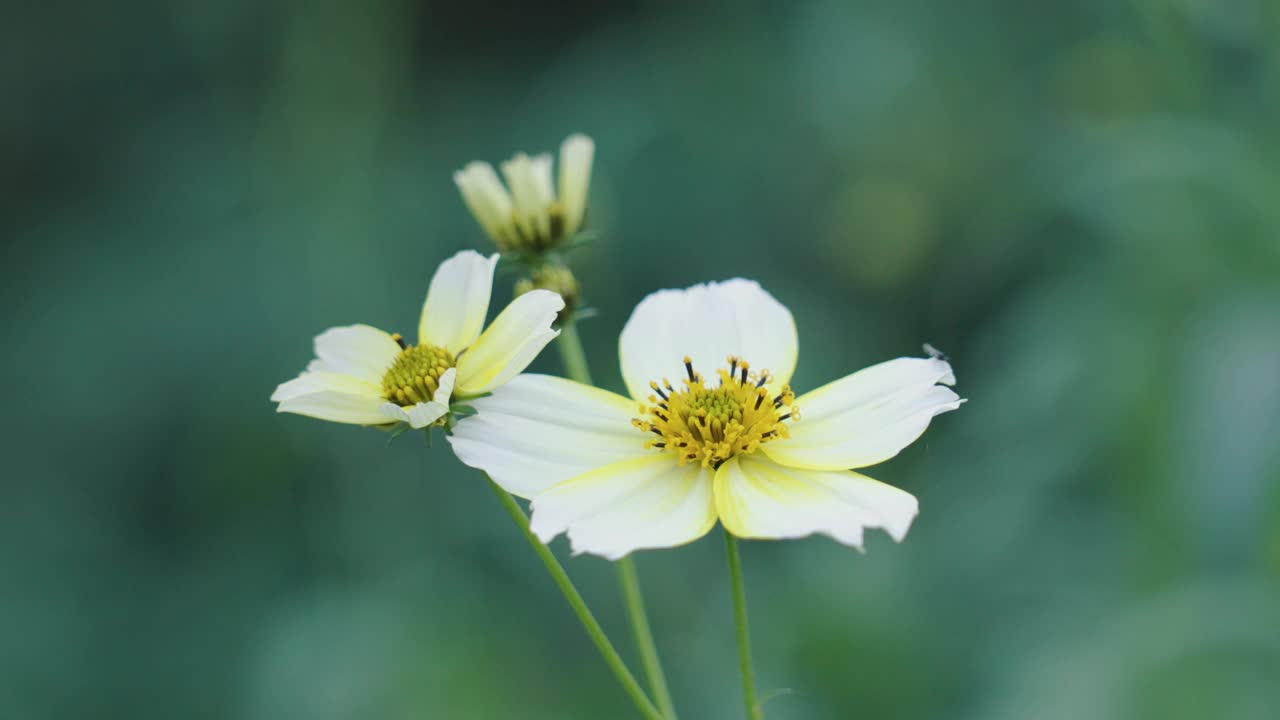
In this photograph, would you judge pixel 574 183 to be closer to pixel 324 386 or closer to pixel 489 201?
pixel 489 201

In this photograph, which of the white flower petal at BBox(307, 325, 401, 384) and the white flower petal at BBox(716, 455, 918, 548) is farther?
the white flower petal at BBox(307, 325, 401, 384)

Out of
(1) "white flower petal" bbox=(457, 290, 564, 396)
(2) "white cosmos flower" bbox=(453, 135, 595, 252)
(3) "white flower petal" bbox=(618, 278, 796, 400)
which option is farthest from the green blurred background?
(1) "white flower petal" bbox=(457, 290, 564, 396)

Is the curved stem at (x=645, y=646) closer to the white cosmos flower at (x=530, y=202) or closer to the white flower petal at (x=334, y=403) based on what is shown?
the white flower petal at (x=334, y=403)

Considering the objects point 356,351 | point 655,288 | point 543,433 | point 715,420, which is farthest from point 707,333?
point 655,288

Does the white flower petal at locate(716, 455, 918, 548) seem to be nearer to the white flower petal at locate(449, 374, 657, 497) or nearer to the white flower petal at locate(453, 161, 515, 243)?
the white flower petal at locate(449, 374, 657, 497)

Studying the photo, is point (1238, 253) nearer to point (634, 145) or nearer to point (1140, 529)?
point (1140, 529)

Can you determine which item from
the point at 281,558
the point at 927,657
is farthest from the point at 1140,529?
the point at 281,558

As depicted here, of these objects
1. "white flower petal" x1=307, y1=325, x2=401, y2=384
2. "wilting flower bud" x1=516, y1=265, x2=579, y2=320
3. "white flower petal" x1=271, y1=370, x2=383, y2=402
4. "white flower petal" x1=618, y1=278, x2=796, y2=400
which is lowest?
"white flower petal" x1=271, y1=370, x2=383, y2=402
